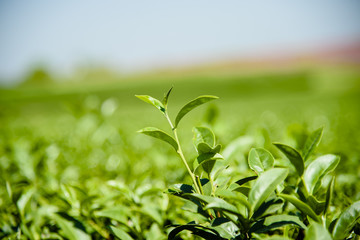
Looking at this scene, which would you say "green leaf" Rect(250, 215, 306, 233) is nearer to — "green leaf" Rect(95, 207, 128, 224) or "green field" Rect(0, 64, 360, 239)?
"green field" Rect(0, 64, 360, 239)

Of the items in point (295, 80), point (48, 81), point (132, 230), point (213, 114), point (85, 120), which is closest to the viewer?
point (132, 230)

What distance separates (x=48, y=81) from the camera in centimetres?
3222

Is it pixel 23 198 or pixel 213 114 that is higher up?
pixel 213 114

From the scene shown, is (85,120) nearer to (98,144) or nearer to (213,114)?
(98,144)

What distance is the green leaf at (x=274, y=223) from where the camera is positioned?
0.44 metres

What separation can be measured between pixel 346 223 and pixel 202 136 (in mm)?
292

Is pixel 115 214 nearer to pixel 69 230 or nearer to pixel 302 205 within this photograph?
pixel 69 230

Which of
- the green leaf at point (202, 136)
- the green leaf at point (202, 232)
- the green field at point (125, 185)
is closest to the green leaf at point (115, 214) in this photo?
the green field at point (125, 185)

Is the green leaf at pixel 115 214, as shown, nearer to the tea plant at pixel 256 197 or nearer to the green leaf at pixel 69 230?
the green leaf at pixel 69 230

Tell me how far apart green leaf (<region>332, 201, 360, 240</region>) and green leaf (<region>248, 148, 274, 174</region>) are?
144 millimetres

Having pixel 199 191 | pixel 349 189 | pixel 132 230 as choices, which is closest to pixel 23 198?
pixel 132 230

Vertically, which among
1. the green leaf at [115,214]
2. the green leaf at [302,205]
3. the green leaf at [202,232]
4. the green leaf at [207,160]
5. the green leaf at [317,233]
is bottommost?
the green leaf at [115,214]

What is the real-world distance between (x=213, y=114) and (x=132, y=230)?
42cm

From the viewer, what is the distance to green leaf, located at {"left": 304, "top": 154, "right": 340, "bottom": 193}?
1.71ft
